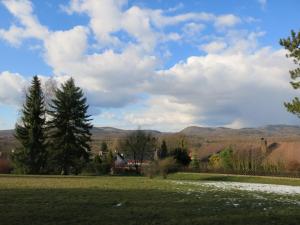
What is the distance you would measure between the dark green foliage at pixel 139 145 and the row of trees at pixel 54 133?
2845 cm

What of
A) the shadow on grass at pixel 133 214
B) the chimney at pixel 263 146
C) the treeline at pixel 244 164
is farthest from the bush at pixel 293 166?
the shadow on grass at pixel 133 214

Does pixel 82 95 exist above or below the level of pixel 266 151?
above

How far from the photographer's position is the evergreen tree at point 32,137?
5891 cm

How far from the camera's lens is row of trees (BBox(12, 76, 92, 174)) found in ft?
194

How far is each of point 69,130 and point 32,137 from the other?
5.65 meters

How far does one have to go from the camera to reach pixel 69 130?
62594 mm

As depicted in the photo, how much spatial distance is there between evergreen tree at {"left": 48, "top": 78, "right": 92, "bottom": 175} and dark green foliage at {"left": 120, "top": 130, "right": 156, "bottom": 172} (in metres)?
28.5

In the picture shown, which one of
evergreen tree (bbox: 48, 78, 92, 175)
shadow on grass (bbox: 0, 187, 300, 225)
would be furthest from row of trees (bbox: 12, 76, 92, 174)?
shadow on grass (bbox: 0, 187, 300, 225)

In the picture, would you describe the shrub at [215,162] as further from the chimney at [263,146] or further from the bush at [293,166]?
the bush at [293,166]

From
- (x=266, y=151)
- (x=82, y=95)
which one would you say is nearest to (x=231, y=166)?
(x=266, y=151)

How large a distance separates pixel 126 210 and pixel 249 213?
3497mm

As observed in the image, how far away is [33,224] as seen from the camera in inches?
408

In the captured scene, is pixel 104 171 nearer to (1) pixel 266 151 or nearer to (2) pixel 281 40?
(1) pixel 266 151

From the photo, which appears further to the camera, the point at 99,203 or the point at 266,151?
the point at 266,151
